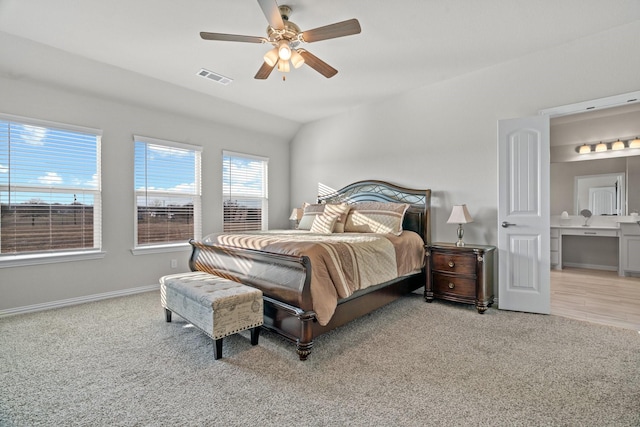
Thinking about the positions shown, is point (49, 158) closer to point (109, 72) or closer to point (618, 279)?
point (109, 72)

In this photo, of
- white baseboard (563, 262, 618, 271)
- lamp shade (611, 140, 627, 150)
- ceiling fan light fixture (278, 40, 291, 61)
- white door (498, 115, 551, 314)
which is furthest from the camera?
white baseboard (563, 262, 618, 271)

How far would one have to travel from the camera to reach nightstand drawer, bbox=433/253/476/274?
3.43 meters

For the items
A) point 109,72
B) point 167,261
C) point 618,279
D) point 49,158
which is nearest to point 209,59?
point 109,72

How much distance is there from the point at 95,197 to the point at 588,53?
599 centimetres

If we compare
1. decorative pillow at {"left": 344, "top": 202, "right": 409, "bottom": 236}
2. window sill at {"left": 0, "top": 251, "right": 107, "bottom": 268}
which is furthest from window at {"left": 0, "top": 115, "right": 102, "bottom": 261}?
decorative pillow at {"left": 344, "top": 202, "right": 409, "bottom": 236}

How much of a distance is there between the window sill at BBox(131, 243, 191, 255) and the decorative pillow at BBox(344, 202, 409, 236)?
2620 millimetres

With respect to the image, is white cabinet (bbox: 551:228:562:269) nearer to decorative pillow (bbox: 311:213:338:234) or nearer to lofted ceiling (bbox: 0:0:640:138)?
lofted ceiling (bbox: 0:0:640:138)

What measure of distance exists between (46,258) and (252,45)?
3435 mm

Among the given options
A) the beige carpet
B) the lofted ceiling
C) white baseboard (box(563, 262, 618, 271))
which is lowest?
the beige carpet

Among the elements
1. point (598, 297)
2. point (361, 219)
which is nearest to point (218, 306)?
point (361, 219)

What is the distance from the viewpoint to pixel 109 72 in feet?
12.0

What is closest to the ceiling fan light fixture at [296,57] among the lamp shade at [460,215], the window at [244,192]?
the lamp shade at [460,215]

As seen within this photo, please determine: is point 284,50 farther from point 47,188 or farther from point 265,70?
point 47,188

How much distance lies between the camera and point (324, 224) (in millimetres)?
4172
